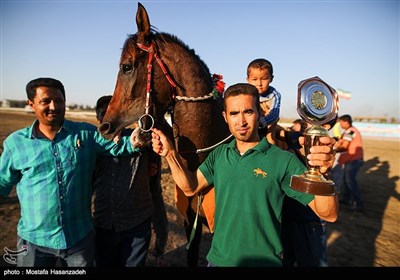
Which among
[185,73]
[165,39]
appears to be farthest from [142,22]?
[185,73]

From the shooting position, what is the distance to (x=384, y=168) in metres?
13.1

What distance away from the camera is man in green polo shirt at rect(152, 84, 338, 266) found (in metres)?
1.59

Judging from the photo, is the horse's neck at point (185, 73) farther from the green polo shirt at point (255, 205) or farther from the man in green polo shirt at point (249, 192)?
the green polo shirt at point (255, 205)

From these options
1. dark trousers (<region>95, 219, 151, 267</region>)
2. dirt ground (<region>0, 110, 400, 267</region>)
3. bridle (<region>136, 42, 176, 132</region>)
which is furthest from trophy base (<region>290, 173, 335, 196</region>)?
dirt ground (<region>0, 110, 400, 267</region>)

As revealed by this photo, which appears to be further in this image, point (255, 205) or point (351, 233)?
point (351, 233)

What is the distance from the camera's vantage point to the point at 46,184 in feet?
6.82

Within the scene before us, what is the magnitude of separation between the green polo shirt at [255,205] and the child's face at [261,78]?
53.7 inches

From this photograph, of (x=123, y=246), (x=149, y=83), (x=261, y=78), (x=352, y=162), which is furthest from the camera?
(x=352, y=162)

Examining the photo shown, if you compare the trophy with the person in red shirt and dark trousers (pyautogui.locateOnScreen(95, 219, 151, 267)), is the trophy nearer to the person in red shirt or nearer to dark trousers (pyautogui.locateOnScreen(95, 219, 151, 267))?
dark trousers (pyautogui.locateOnScreen(95, 219, 151, 267))

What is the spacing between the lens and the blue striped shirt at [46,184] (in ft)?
6.78

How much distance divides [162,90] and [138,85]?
0.78 feet

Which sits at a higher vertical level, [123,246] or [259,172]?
[259,172]

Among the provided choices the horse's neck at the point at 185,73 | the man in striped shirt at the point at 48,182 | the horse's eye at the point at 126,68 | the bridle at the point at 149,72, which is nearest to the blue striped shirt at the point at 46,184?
the man in striped shirt at the point at 48,182

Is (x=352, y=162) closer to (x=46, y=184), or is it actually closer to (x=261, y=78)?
(x=261, y=78)
